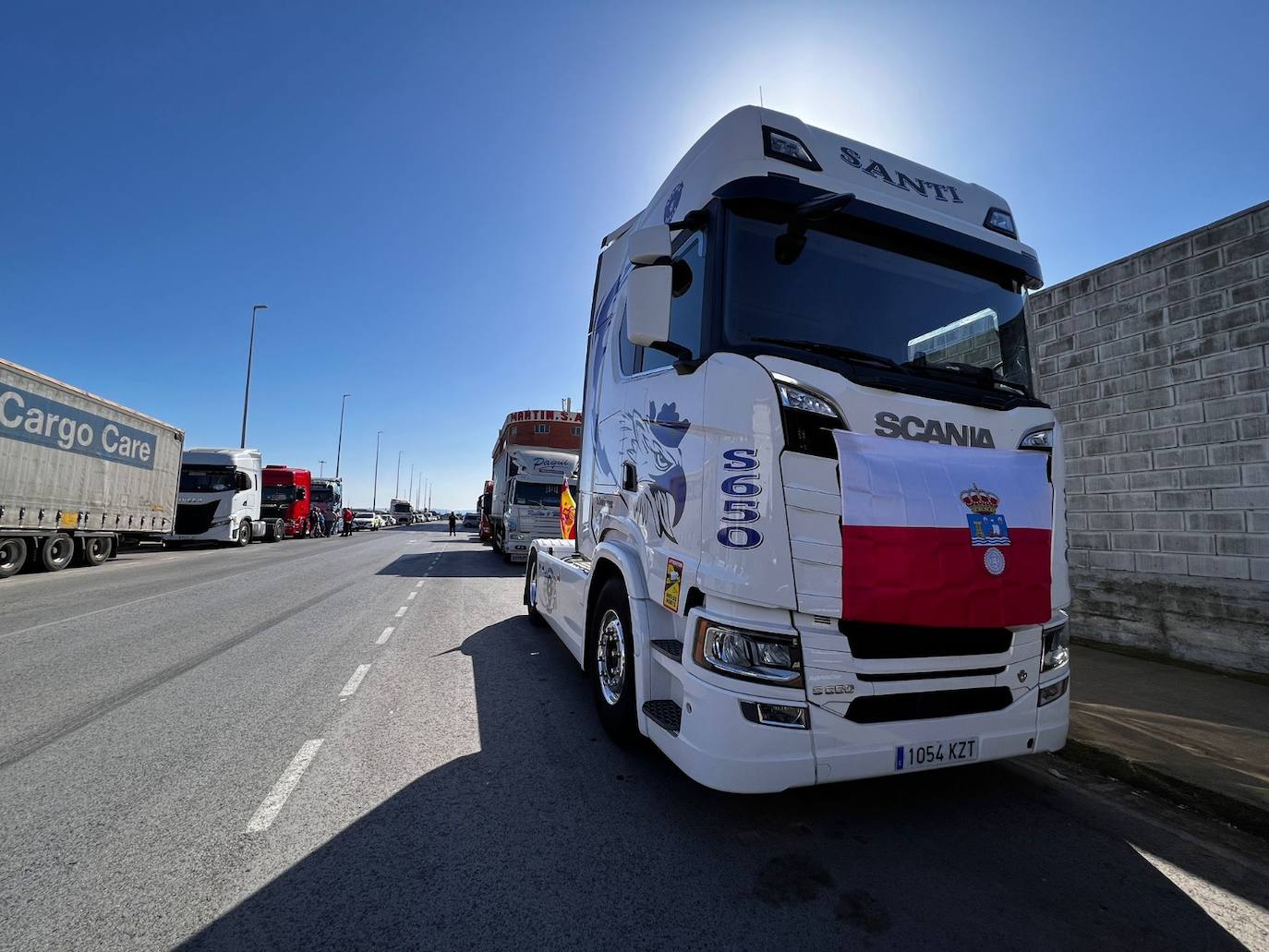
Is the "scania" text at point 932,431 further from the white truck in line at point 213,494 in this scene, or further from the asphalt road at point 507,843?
the white truck in line at point 213,494

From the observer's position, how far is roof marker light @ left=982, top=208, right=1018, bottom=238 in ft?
11.9

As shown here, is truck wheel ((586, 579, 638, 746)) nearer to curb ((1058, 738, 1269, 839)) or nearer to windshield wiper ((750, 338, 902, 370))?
windshield wiper ((750, 338, 902, 370))

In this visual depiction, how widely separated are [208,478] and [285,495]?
7312 millimetres

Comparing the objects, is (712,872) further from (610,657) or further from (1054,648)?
(1054,648)

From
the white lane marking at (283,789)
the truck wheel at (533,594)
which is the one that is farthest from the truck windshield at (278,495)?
the white lane marking at (283,789)

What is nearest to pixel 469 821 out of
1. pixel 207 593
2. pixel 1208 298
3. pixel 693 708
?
pixel 693 708

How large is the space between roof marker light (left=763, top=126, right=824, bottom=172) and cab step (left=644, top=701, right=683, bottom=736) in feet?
9.35

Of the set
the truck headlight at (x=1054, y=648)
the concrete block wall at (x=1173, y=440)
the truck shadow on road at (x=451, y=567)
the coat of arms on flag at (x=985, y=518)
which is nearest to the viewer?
the coat of arms on flag at (x=985, y=518)

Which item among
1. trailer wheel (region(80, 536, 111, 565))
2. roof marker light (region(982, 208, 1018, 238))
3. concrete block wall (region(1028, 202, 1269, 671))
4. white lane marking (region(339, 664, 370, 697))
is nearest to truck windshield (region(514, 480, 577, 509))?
white lane marking (region(339, 664, 370, 697))

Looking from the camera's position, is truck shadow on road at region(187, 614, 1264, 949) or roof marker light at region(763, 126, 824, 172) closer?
truck shadow on road at region(187, 614, 1264, 949)

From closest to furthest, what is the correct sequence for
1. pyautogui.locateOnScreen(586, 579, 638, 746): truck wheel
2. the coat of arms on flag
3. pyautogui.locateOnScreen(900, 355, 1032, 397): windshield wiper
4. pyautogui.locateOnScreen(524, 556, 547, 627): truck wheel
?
the coat of arms on flag < pyautogui.locateOnScreen(900, 355, 1032, 397): windshield wiper < pyautogui.locateOnScreen(586, 579, 638, 746): truck wheel < pyautogui.locateOnScreen(524, 556, 547, 627): truck wheel

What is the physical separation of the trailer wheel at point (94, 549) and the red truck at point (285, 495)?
12139 mm

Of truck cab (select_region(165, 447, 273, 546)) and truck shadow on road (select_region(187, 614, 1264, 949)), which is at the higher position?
truck cab (select_region(165, 447, 273, 546))

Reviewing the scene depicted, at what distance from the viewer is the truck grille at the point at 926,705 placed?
2.55 m
